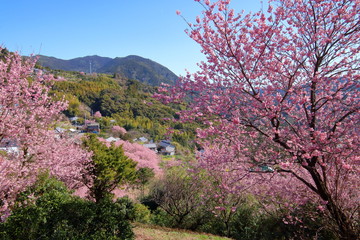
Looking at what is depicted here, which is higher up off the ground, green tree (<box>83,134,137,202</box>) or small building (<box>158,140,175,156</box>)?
green tree (<box>83,134,137,202</box>)

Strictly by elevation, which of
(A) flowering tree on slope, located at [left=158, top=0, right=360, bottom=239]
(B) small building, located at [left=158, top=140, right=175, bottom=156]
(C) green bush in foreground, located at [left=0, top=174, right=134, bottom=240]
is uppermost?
(A) flowering tree on slope, located at [left=158, top=0, right=360, bottom=239]

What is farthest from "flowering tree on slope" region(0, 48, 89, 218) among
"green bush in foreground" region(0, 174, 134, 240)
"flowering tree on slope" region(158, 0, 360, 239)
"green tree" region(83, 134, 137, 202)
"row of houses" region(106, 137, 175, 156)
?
"row of houses" region(106, 137, 175, 156)

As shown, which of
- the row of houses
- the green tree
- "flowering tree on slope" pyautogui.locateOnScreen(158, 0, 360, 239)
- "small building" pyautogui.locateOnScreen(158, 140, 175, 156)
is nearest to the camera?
"flowering tree on slope" pyautogui.locateOnScreen(158, 0, 360, 239)

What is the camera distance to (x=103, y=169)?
9430 mm

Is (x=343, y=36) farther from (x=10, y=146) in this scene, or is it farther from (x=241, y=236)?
(x=241, y=236)

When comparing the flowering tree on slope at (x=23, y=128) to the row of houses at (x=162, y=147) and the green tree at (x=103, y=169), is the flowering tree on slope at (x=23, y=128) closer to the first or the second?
the green tree at (x=103, y=169)

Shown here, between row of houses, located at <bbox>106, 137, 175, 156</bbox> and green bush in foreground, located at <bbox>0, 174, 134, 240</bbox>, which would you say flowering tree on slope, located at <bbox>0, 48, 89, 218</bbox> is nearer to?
green bush in foreground, located at <bbox>0, 174, 134, 240</bbox>

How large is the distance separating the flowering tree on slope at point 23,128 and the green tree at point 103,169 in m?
1.27

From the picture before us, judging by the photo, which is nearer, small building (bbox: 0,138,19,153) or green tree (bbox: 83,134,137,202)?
small building (bbox: 0,138,19,153)

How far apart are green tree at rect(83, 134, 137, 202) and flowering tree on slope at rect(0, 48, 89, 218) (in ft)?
4.17

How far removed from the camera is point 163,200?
11.3 meters

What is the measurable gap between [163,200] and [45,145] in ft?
21.9

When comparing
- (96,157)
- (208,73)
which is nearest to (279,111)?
(208,73)

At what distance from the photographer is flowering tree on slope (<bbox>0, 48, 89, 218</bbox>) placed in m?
4.83
